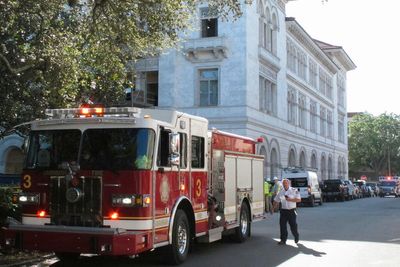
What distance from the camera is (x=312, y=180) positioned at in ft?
126

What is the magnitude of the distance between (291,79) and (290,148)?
6.45 m

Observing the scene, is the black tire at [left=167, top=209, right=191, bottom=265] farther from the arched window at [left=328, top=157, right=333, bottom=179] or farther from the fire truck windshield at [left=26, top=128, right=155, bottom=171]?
the arched window at [left=328, top=157, right=333, bottom=179]

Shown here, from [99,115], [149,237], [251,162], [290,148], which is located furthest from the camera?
[290,148]

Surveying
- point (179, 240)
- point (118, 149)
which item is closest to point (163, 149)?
point (118, 149)

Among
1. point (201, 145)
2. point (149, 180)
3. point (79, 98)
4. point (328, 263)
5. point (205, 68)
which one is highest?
point (205, 68)

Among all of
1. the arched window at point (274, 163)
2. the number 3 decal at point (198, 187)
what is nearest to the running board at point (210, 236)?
the number 3 decal at point (198, 187)

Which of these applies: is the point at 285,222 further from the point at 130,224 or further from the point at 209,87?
the point at 209,87

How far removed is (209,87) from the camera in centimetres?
4012

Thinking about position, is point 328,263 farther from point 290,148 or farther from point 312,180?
point 290,148

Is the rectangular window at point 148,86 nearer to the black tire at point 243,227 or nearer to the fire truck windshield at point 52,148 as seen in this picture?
the black tire at point 243,227

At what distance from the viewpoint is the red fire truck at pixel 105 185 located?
9422mm

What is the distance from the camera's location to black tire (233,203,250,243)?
1437cm

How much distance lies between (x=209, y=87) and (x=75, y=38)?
24.8 m

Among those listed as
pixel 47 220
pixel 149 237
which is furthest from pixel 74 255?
pixel 149 237
